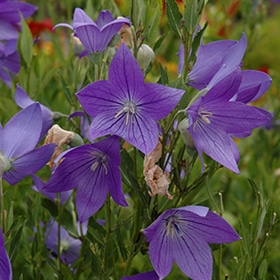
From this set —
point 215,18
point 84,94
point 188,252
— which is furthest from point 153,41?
point 215,18

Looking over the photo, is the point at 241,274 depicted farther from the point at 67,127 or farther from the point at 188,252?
the point at 67,127

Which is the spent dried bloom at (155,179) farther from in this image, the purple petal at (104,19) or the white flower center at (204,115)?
the purple petal at (104,19)

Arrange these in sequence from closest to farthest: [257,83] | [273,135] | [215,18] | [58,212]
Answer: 1. [257,83]
2. [58,212]
3. [273,135]
4. [215,18]

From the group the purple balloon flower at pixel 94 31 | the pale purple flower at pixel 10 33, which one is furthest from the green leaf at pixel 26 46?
the purple balloon flower at pixel 94 31

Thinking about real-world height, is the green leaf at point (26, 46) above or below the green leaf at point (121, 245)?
above

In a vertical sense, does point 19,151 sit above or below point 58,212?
above

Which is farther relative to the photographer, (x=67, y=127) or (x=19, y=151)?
(x=67, y=127)
